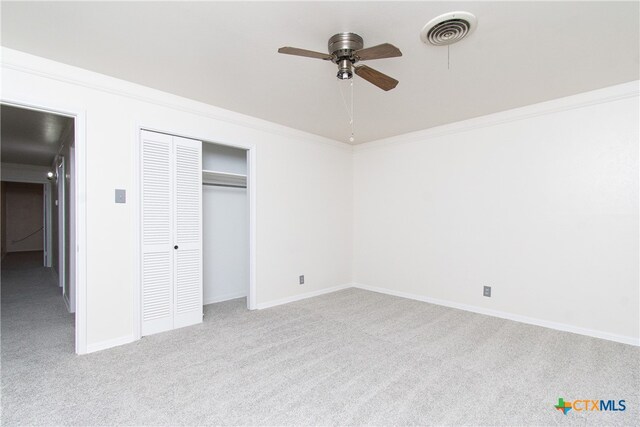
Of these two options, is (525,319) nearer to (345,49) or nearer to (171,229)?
(345,49)

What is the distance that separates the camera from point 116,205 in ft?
9.29

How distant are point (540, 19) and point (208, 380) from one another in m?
3.29

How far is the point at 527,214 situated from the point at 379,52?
2722mm

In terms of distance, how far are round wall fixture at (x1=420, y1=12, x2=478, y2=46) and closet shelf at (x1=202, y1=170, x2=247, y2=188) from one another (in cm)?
281

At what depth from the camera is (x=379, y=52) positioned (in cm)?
188

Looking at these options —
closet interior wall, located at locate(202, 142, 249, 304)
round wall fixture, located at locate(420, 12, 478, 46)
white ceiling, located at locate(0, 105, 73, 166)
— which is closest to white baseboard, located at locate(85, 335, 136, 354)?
closet interior wall, located at locate(202, 142, 249, 304)

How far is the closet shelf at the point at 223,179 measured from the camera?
4027 mm

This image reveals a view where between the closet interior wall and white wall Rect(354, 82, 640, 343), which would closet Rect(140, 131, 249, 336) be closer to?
the closet interior wall

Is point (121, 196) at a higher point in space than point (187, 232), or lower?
higher

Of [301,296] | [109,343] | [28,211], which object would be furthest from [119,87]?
[28,211]

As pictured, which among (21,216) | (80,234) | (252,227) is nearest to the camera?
(80,234)

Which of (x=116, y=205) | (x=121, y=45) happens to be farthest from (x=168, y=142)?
(x=121, y=45)

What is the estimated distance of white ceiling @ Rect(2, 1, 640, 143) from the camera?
6.16ft

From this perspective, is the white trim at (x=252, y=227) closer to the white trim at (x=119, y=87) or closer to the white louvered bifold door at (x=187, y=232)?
the white trim at (x=119, y=87)
